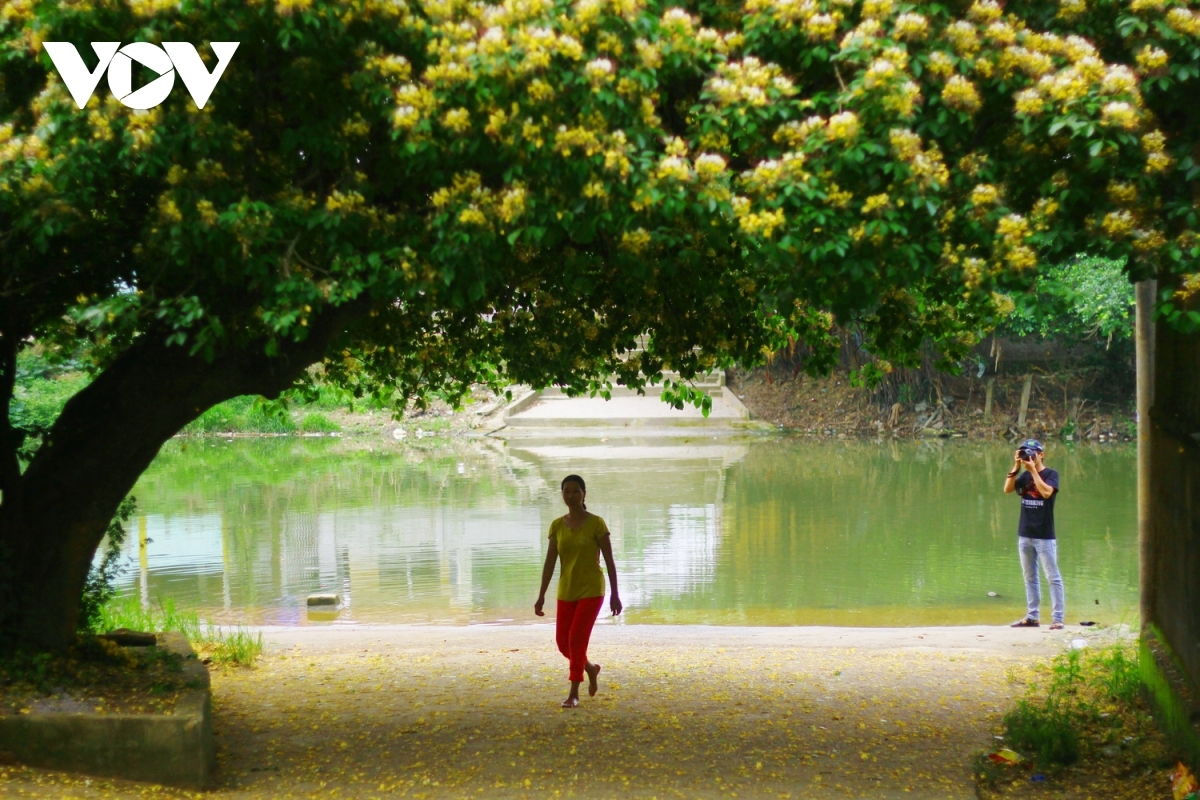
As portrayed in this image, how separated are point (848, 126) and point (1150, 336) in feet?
14.8

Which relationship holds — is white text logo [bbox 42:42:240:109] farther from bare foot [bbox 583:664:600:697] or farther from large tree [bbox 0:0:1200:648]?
bare foot [bbox 583:664:600:697]

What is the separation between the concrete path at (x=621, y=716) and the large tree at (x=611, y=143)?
249 centimetres

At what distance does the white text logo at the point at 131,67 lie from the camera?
495 centimetres

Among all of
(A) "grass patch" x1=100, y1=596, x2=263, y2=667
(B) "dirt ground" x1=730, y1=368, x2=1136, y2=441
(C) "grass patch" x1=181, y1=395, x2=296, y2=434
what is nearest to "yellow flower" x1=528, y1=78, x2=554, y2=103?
(A) "grass patch" x1=100, y1=596, x2=263, y2=667

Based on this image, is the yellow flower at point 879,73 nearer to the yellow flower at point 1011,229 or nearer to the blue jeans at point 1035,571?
the yellow flower at point 1011,229

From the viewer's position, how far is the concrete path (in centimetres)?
599

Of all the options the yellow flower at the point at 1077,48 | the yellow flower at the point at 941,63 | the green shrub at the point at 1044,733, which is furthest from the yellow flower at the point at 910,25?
the green shrub at the point at 1044,733

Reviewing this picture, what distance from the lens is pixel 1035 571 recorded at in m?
10.5

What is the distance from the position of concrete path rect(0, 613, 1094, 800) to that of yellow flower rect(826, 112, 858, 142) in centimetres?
326

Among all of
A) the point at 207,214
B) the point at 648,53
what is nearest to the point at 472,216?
the point at 648,53

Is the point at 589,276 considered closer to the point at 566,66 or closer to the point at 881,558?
the point at 566,66

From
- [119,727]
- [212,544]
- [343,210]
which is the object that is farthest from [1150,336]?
[212,544]

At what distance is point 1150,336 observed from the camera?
8086 mm

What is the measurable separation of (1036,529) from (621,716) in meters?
4.85
